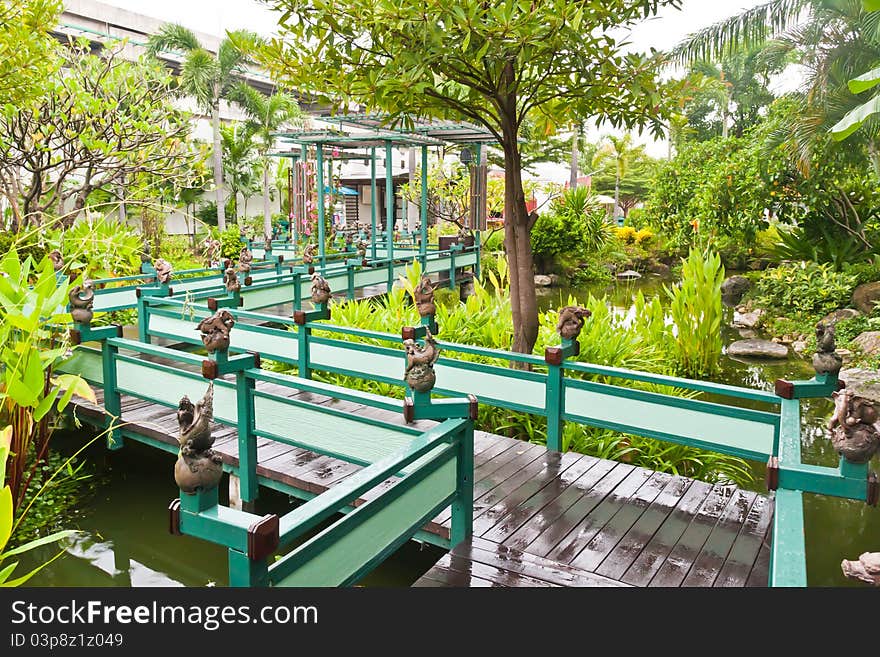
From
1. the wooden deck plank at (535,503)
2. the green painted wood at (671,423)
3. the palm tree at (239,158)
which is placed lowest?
the wooden deck plank at (535,503)

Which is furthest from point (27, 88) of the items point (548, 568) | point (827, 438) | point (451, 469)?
point (827, 438)

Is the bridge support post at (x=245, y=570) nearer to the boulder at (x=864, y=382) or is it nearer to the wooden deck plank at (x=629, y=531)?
the wooden deck plank at (x=629, y=531)

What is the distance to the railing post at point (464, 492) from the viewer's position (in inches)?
143

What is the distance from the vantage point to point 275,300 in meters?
9.83

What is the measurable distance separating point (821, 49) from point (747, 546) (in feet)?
36.9

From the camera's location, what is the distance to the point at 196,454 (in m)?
2.39

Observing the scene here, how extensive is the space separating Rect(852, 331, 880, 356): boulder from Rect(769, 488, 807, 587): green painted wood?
762cm

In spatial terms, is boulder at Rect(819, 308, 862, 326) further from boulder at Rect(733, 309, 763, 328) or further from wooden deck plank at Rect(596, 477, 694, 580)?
wooden deck plank at Rect(596, 477, 694, 580)

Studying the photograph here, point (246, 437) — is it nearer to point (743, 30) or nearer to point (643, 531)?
point (643, 531)

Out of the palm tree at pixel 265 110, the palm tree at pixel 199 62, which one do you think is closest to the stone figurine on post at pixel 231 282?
the palm tree at pixel 199 62

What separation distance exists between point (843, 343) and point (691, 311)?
2864 millimetres

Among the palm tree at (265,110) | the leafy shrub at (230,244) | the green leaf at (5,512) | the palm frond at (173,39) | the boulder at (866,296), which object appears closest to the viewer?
the green leaf at (5,512)

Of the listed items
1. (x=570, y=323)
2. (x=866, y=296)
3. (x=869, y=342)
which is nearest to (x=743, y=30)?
(x=866, y=296)

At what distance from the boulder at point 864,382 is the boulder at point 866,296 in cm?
288
